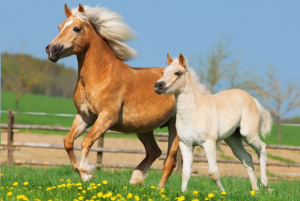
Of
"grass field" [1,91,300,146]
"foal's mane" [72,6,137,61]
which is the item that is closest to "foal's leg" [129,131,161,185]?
"foal's mane" [72,6,137,61]

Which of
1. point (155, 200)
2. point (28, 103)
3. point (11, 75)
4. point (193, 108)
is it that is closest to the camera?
point (155, 200)

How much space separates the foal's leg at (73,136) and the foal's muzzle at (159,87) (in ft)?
5.01

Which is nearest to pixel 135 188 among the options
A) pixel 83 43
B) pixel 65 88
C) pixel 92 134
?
pixel 92 134

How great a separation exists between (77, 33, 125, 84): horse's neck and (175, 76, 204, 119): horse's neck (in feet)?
3.86

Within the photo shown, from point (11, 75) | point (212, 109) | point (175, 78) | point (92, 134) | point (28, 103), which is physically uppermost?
point (175, 78)

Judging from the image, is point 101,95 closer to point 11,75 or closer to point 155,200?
point 155,200

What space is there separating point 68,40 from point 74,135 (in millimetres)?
1371

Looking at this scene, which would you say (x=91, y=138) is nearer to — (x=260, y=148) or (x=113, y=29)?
(x=113, y=29)

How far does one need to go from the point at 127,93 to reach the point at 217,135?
1.51 metres

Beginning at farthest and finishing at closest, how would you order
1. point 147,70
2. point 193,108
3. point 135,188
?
point 147,70
point 193,108
point 135,188

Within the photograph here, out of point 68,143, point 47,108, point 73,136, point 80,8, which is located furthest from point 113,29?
point 47,108

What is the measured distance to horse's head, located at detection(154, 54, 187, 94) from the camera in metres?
5.64

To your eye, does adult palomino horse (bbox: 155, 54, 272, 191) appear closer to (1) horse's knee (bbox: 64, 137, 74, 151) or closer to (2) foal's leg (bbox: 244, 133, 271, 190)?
(2) foal's leg (bbox: 244, 133, 271, 190)

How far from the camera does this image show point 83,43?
647cm
